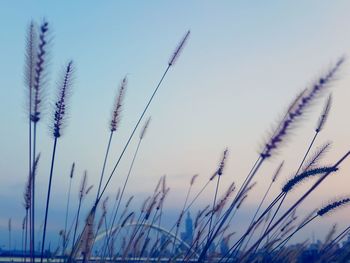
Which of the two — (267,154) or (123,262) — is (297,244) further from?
(267,154)

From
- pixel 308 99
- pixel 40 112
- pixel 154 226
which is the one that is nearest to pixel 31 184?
pixel 40 112

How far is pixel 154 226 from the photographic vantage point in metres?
4.88

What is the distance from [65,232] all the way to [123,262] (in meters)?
1.09

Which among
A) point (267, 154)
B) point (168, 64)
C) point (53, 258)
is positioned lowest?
point (53, 258)

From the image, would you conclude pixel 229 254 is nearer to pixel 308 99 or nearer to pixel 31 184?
pixel 31 184

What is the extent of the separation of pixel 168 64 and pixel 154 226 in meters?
1.81

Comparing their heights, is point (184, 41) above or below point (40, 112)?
above

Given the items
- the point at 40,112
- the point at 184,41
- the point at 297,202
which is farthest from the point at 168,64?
the point at 297,202

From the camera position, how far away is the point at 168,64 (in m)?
3.69

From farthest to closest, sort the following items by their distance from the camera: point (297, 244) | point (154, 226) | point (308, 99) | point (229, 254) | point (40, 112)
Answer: point (154, 226) → point (297, 244) → point (229, 254) → point (40, 112) → point (308, 99)

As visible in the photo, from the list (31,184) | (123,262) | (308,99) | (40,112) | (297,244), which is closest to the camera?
(308,99)

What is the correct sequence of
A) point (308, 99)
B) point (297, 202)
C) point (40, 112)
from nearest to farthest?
point (308, 99) → point (297, 202) → point (40, 112)

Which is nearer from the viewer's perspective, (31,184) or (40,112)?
(40,112)

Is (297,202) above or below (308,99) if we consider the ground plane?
below
